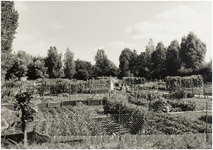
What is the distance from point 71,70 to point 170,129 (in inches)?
1509

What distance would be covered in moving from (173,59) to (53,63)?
25.0 meters

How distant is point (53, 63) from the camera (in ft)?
139

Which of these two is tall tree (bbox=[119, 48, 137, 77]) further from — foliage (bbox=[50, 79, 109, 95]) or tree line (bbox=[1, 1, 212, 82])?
foliage (bbox=[50, 79, 109, 95])

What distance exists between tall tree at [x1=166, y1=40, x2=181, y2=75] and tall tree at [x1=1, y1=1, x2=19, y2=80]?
3579 cm

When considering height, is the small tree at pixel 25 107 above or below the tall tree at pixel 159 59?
below

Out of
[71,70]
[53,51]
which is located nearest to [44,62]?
[53,51]

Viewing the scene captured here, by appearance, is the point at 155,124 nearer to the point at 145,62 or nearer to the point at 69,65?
the point at 69,65

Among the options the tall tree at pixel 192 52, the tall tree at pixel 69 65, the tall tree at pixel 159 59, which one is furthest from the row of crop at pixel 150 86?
the tall tree at pixel 69 65

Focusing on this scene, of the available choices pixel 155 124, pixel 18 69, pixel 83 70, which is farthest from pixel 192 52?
pixel 155 124

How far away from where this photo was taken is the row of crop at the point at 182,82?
25.5m

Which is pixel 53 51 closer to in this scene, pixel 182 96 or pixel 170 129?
pixel 182 96

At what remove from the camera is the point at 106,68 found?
53.4 meters

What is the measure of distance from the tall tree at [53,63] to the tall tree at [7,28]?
3040cm

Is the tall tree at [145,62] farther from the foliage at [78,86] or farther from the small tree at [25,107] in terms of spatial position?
the small tree at [25,107]
